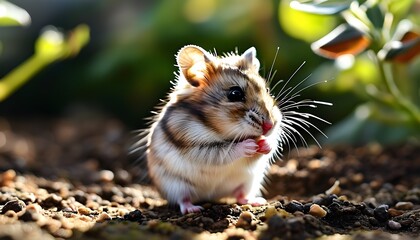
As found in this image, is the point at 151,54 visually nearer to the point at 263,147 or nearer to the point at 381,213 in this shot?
the point at 263,147

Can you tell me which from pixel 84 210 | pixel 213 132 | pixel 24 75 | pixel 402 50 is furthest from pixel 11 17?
pixel 402 50

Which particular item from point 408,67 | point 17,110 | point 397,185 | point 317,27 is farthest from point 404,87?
point 17,110

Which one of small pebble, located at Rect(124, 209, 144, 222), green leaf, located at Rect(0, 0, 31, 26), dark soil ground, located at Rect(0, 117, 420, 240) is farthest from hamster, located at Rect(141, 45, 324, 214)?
green leaf, located at Rect(0, 0, 31, 26)

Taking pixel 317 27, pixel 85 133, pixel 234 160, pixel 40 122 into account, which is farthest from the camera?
pixel 40 122

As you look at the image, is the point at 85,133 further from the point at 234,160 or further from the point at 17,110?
the point at 234,160

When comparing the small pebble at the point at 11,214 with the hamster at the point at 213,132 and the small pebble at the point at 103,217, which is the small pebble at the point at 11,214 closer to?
the small pebble at the point at 103,217

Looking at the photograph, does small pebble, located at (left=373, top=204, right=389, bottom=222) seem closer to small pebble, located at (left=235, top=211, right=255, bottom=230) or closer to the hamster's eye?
small pebble, located at (left=235, top=211, right=255, bottom=230)

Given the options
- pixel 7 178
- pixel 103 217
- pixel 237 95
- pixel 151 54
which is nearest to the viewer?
pixel 103 217
